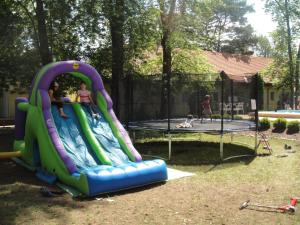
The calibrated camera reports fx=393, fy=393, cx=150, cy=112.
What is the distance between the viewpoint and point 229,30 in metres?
53.2

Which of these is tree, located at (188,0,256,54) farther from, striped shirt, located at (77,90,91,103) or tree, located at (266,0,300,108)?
striped shirt, located at (77,90,91,103)

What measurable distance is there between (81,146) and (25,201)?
228 centimetres

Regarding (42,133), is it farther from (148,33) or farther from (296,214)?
(148,33)

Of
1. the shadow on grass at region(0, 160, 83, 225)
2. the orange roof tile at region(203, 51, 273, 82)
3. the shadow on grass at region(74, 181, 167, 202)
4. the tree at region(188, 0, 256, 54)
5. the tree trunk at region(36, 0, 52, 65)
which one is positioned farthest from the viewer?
the tree at region(188, 0, 256, 54)

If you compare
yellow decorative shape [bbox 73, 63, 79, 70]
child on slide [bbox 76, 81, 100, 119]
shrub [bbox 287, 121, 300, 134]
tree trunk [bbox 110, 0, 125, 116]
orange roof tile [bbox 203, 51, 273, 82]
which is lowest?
shrub [bbox 287, 121, 300, 134]

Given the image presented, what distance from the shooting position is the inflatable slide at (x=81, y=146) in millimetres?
7641

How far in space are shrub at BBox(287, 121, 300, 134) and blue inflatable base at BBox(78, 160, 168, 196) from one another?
9.23m

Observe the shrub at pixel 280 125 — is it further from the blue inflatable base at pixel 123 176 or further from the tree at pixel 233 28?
the tree at pixel 233 28

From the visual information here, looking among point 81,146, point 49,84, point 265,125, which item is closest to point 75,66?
point 49,84

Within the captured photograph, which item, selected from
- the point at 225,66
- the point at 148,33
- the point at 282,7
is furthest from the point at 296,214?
the point at 225,66

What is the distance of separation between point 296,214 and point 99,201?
332 cm

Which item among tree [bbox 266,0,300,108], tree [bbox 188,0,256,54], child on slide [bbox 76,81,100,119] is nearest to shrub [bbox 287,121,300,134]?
child on slide [bbox 76,81,100,119]

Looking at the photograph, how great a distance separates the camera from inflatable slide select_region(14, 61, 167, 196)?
301 inches

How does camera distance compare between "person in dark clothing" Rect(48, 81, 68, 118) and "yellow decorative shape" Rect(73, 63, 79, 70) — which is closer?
"person in dark clothing" Rect(48, 81, 68, 118)
